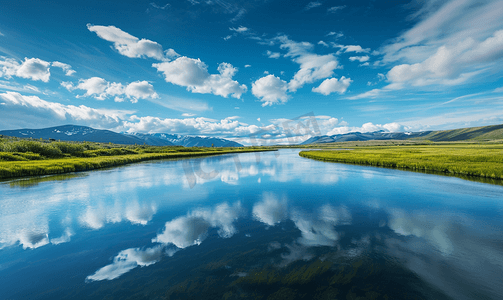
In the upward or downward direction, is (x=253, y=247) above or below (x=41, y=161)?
below

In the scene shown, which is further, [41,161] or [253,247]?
[41,161]

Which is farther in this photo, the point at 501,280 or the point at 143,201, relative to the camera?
the point at 143,201

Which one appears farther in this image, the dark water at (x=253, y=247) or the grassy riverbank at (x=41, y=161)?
the grassy riverbank at (x=41, y=161)

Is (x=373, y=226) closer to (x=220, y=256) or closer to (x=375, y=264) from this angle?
(x=375, y=264)

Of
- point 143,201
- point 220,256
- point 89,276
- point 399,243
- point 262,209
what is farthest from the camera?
point 143,201

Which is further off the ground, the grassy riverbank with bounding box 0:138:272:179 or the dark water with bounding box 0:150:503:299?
the grassy riverbank with bounding box 0:138:272:179

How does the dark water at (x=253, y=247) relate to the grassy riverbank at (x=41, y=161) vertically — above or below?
below

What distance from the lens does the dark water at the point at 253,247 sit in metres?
7.25

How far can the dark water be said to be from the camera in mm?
7246

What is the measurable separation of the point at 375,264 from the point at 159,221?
12.8 metres

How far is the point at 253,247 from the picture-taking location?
398 inches

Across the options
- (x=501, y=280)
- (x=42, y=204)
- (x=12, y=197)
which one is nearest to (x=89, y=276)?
(x=42, y=204)

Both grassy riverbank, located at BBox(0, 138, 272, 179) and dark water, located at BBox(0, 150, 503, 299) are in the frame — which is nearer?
dark water, located at BBox(0, 150, 503, 299)

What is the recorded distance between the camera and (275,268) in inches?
329
